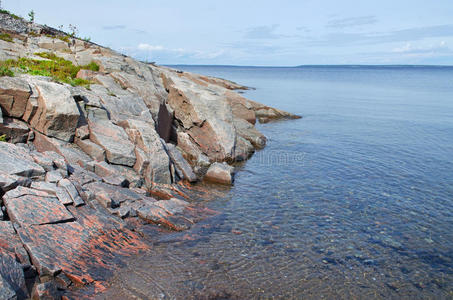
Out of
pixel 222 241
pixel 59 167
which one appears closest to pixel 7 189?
pixel 59 167

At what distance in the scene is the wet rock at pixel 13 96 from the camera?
17484mm

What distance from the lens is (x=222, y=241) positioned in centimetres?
1386

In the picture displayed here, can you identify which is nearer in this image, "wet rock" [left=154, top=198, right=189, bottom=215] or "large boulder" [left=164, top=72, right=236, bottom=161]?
→ "wet rock" [left=154, top=198, right=189, bottom=215]

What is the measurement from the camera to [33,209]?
11766mm

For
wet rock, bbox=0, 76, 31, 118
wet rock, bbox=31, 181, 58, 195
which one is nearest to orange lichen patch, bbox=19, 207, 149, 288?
wet rock, bbox=31, 181, 58, 195

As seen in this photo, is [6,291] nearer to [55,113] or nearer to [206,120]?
[55,113]

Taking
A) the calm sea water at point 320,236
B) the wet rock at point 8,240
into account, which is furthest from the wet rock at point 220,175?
the wet rock at point 8,240

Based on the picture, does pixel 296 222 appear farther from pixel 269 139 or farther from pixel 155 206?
pixel 269 139

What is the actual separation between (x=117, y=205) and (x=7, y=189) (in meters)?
4.14

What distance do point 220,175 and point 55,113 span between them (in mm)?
9803

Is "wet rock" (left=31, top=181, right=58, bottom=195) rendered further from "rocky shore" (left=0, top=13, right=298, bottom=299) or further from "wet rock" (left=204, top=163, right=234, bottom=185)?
"wet rock" (left=204, top=163, right=234, bottom=185)

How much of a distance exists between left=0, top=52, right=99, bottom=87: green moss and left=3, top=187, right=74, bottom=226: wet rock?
474 inches

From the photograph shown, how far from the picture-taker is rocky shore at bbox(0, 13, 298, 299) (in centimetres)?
1077

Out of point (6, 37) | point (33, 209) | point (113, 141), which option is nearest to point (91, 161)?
point (113, 141)
